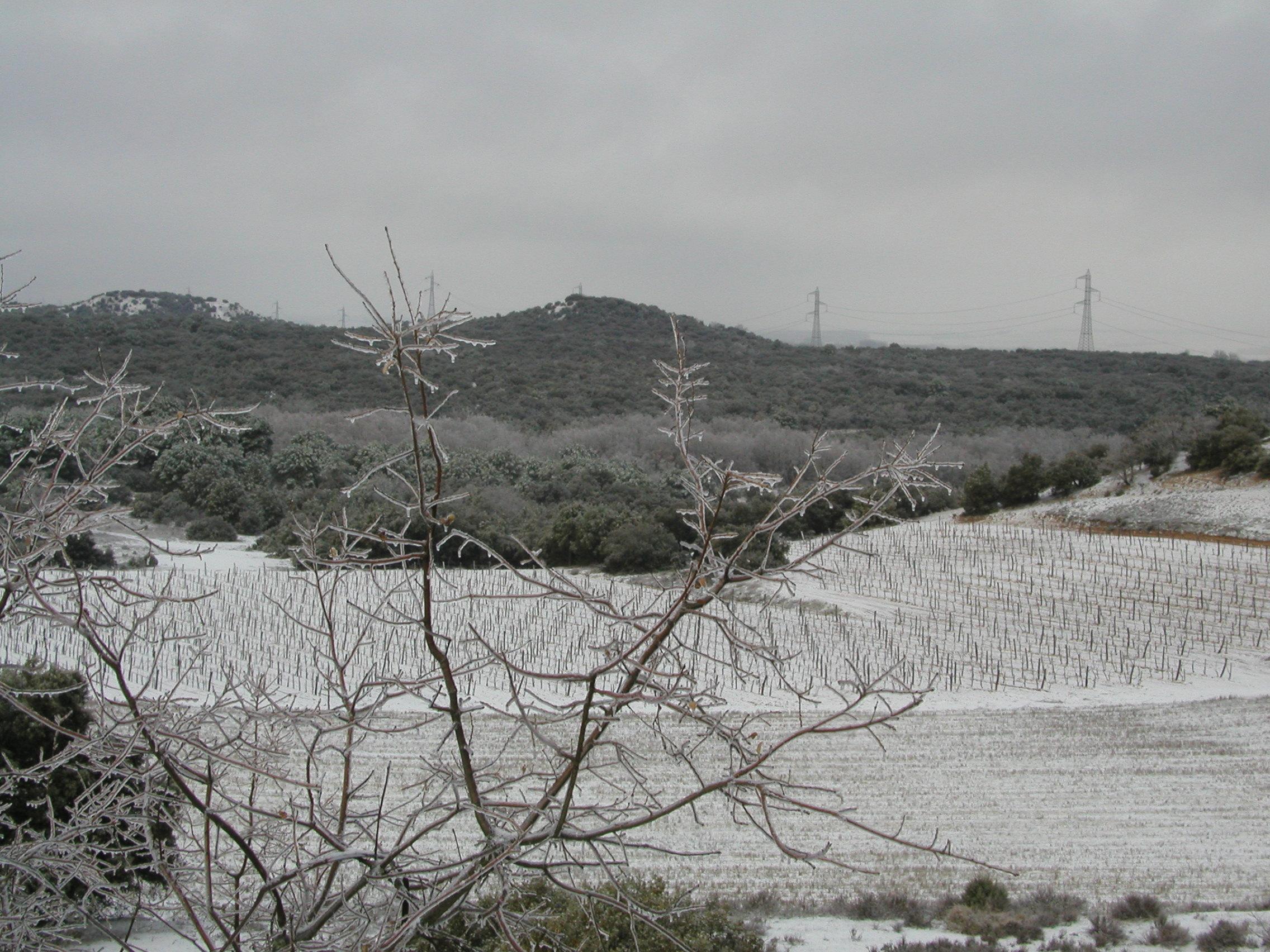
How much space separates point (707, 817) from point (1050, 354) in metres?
57.9

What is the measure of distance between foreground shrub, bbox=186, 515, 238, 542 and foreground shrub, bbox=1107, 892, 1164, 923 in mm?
18651

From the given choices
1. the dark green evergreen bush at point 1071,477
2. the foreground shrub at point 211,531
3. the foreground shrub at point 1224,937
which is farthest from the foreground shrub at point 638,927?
the dark green evergreen bush at point 1071,477

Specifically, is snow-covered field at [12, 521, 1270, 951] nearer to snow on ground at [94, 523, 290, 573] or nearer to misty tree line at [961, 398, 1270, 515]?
snow on ground at [94, 523, 290, 573]

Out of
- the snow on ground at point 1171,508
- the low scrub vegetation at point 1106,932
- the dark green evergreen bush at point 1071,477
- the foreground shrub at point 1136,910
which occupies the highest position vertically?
the dark green evergreen bush at point 1071,477

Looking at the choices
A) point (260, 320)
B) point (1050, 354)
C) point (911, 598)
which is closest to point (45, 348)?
point (260, 320)

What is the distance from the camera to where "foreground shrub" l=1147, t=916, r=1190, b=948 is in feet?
17.9

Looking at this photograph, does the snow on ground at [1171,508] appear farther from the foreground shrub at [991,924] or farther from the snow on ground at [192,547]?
the snow on ground at [192,547]

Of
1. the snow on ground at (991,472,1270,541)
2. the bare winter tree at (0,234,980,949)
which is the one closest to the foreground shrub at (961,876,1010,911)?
the bare winter tree at (0,234,980,949)

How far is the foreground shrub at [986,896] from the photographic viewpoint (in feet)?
20.3

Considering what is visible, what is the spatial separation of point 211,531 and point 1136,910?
19.4 metres

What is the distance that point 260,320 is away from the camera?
5638 centimetres

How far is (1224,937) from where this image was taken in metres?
5.36

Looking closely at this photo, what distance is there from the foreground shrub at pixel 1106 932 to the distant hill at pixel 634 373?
23.1m

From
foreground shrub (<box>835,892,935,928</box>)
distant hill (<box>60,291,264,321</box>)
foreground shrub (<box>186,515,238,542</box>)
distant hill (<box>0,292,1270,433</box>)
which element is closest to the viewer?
foreground shrub (<box>835,892,935,928</box>)
